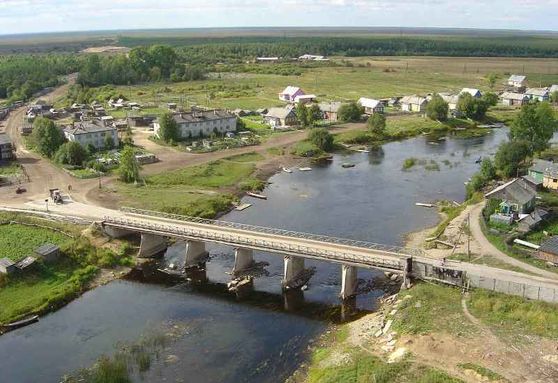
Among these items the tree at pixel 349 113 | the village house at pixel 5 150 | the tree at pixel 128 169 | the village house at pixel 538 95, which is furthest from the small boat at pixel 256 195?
the village house at pixel 538 95

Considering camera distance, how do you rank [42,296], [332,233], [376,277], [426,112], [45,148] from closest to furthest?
[42,296], [376,277], [332,233], [45,148], [426,112]

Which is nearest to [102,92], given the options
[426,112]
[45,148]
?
[45,148]

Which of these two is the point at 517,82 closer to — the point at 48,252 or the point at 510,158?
the point at 510,158

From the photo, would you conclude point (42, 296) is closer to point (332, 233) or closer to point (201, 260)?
point (201, 260)

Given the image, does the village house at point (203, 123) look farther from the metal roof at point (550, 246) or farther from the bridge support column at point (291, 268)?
the metal roof at point (550, 246)

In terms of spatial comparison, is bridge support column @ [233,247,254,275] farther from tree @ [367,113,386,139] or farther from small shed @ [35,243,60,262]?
tree @ [367,113,386,139]
